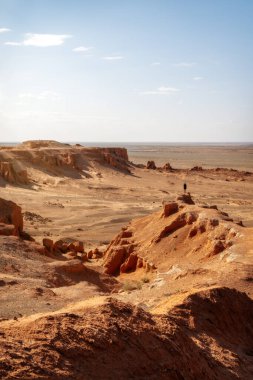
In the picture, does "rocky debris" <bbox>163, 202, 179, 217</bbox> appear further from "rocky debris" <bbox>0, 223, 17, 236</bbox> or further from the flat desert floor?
the flat desert floor

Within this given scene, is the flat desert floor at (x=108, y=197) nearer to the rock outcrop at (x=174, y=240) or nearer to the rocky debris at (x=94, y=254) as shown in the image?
the rocky debris at (x=94, y=254)

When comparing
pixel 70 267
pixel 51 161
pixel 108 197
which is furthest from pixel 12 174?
pixel 70 267

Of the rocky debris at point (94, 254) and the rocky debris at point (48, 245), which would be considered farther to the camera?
the rocky debris at point (94, 254)

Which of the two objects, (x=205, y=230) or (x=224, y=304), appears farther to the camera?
(x=205, y=230)

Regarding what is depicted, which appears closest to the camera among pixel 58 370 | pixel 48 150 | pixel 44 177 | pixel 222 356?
pixel 58 370

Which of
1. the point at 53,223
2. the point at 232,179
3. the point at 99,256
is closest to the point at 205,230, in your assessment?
the point at 99,256

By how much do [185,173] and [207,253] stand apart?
40816 mm

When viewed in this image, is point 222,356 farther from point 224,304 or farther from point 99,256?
point 99,256

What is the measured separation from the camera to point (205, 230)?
48.6 feet

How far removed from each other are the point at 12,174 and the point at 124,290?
27.8 metres

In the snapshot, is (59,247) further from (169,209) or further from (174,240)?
(174,240)

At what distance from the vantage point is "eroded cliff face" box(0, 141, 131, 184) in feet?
128

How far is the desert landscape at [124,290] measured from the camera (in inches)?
201

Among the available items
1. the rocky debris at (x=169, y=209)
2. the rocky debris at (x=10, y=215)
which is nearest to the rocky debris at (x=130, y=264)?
the rocky debris at (x=169, y=209)
